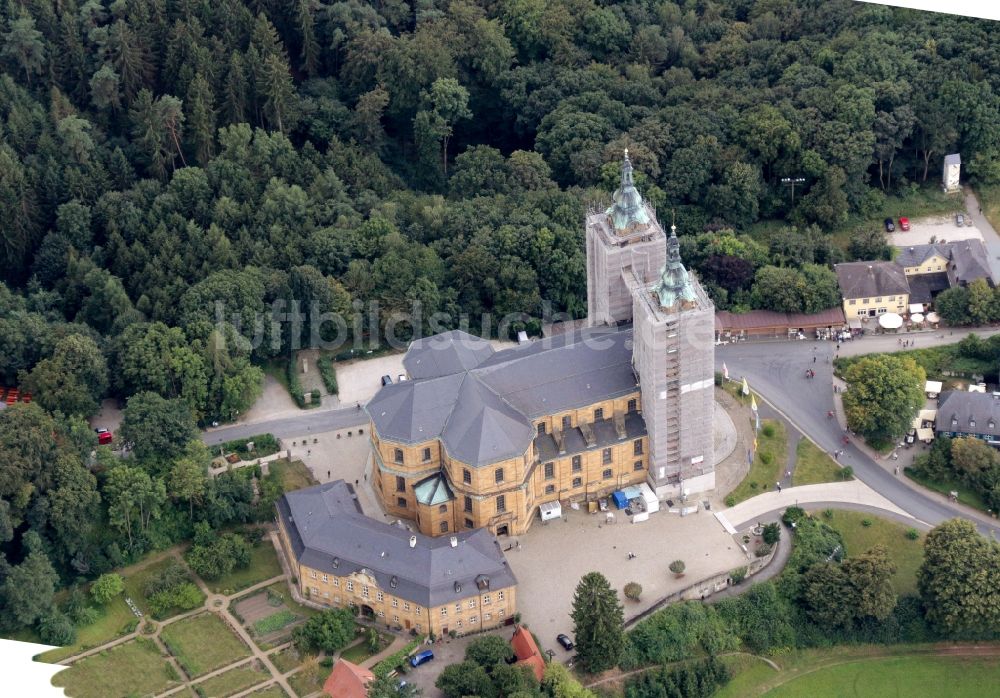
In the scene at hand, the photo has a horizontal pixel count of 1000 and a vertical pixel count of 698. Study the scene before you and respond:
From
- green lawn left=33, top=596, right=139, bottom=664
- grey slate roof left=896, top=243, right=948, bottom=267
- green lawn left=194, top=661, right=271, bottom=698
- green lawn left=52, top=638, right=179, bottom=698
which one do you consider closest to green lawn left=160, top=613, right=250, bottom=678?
green lawn left=194, top=661, right=271, bottom=698

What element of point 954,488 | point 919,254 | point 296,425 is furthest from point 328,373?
point 919,254

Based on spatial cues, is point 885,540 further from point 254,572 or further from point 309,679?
point 254,572

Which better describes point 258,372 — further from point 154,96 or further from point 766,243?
point 766,243

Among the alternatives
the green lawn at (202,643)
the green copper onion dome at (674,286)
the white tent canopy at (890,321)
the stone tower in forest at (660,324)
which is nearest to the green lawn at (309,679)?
the green lawn at (202,643)

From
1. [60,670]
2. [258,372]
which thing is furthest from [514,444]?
[60,670]

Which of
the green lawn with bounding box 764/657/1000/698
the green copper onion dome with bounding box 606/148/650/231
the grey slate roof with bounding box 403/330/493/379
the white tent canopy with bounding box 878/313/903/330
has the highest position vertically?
the green copper onion dome with bounding box 606/148/650/231

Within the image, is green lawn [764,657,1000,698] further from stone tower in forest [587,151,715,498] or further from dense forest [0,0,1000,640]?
dense forest [0,0,1000,640]

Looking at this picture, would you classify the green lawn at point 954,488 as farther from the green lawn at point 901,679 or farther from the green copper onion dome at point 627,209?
the green copper onion dome at point 627,209
